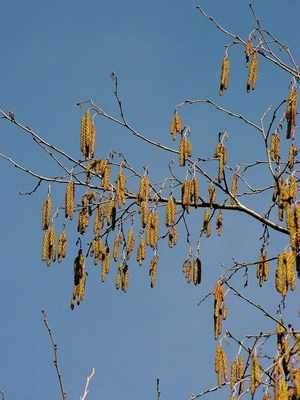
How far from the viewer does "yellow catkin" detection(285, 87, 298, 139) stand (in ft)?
19.3

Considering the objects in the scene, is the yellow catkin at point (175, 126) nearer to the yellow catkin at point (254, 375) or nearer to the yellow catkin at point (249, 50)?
the yellow catkin at point (249, 50)

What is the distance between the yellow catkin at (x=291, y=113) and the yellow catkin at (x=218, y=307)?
3.52 feet

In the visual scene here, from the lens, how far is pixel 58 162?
6449mm

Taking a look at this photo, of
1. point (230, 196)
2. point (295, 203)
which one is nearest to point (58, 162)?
point (230, 196)

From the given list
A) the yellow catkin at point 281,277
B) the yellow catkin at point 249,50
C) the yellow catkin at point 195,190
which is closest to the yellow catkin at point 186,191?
the yellow catkin at point 195,190

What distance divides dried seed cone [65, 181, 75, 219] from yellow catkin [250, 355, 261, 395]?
171cm

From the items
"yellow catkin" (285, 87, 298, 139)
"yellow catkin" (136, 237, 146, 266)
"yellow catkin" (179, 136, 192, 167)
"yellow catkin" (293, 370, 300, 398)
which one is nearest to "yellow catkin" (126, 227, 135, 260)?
"yellow catkin" (136, 237, 146, 266)

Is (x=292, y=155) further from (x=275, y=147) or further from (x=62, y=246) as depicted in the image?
(x=62, y=246)

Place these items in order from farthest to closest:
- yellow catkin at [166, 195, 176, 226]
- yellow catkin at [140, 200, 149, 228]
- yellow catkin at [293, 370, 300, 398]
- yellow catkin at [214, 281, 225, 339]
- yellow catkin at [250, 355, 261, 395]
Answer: yellow catkin at [166, 195, 176, 226], yellow catkin at [140, 200, 149, 228], yellow catkin at [214, 281, 225, 339], yellow catkin at [250, 355, 261, 395], yellow catkin at [293, 370, 300, 398]

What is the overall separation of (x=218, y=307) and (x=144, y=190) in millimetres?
979

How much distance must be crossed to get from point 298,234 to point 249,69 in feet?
5.88

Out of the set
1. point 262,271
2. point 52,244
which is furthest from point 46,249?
point 262,271

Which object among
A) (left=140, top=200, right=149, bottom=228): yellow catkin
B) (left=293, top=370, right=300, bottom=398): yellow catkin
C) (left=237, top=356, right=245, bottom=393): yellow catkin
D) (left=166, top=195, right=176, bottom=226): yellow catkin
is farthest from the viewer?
(left=166, top=195, right=176, bottom=226): yellow catkin

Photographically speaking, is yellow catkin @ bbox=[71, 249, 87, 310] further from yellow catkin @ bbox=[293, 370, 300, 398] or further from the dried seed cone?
yellow catkin @ bbox=[293, 370, 300, 398]
